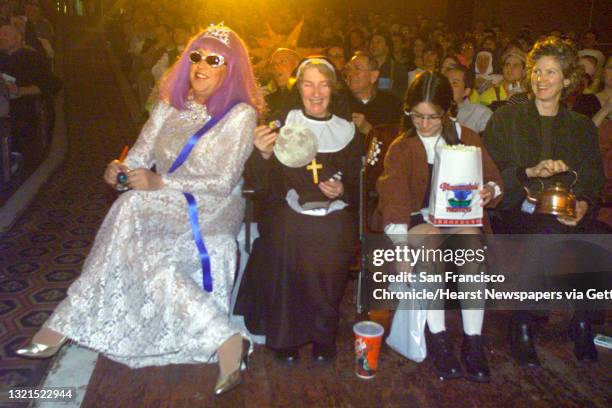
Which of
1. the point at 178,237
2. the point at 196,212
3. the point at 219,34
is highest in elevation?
the point at 219,34

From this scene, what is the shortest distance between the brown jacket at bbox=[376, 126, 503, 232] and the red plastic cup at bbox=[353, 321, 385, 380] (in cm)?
58

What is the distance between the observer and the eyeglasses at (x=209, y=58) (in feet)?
10.6

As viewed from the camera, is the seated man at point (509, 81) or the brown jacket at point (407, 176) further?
the seated man at point (509, 81)

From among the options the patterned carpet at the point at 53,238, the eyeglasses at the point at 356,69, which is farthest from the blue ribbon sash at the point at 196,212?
the eyeglasses at the point at 356,69

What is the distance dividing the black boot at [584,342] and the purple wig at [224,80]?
2151mm

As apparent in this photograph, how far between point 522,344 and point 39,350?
2.48 m

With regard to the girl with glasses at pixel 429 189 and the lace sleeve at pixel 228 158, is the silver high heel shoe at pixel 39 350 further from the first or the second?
the girl with glasses at pixel 429 189

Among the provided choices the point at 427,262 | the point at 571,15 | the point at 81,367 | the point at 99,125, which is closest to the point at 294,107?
the point at 427,262

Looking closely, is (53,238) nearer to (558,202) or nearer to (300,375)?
(300,375)

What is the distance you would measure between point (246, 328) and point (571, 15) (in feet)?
42.3

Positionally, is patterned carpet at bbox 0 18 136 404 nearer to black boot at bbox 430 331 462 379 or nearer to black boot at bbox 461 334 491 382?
black boot at bbox 430 331 462 379

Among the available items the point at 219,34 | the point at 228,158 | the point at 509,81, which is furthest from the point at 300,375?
the point at 509,81

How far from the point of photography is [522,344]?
338 centimetres

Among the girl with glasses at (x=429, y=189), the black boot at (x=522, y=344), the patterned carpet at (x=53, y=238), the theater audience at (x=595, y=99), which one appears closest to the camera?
the girl with glasses at (x=429, y=189)
